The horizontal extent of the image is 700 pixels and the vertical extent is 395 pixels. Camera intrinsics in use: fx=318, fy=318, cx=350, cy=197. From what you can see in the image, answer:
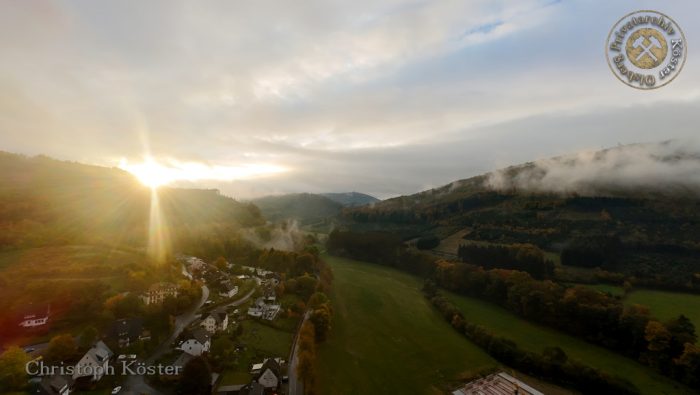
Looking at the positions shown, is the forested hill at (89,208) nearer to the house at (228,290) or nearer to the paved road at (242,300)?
the house at (228,290)

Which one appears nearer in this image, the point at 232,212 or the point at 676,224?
the point at 676,224

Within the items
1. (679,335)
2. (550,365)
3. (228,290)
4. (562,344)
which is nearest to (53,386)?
(228,290)

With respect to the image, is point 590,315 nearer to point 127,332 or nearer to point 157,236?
point 127,332

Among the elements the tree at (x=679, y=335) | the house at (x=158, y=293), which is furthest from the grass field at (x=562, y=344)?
the house at (x=158, y=293)

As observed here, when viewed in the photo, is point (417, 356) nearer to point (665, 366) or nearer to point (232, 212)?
point (665, 366)

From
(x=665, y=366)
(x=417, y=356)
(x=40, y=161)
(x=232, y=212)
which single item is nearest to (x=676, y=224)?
(x=665, y=366)
